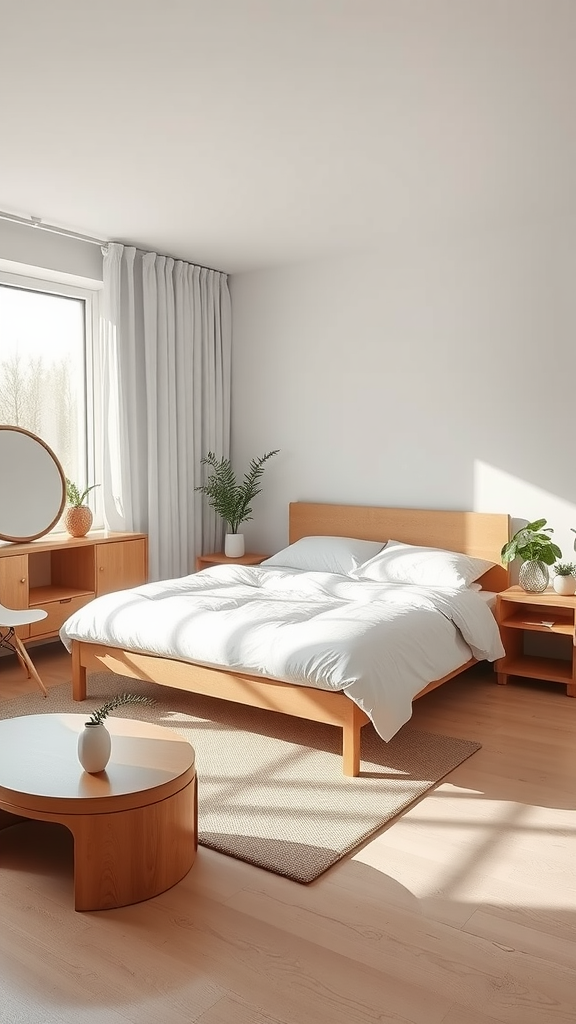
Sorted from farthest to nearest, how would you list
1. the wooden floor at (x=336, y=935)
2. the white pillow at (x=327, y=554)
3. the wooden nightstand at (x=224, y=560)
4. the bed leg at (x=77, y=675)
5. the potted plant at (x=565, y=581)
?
the wooden nightstand at (x=224, y=560) → the white pillow at (x=327, y=554) → the potted plant at (x=565, y=581) → the bed leg at (x=77, y=675) → the wooden floor at (x=336, y=935)

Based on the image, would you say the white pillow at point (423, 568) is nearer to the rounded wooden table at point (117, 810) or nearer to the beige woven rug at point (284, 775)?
the beige woven rug at point (284, 775)

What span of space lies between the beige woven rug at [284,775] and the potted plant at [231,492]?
1749 millimetres

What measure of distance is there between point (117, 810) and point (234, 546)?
11.6 feet

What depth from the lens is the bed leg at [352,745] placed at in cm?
305

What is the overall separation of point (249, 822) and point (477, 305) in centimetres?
336

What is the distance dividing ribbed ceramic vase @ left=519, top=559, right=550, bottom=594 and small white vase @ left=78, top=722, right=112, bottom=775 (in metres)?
2.71

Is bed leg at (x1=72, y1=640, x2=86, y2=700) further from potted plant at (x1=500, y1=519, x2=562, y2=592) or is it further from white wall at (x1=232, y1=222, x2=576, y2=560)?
potted plant at (x1=500, y1=519, x2=562, y2=592)

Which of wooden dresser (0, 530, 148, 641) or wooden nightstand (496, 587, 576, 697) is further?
wooden dresser (0, 530, 148, 641)

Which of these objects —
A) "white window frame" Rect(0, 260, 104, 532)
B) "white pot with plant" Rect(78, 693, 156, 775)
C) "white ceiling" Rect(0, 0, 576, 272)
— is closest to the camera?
"white pot with plant" Rect(78, 693, 156, 775)

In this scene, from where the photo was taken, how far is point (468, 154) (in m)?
3.52

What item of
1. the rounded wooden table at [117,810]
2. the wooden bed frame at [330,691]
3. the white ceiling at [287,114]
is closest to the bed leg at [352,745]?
the wooden bed frame at [330,691]

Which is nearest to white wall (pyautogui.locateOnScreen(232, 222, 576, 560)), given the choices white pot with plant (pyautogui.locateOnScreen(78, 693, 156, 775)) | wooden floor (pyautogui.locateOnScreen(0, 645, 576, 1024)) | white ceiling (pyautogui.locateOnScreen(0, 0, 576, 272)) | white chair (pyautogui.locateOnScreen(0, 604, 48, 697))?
white ceiling (pyautogui.locateOnScreen(0, 0, 576, 272))

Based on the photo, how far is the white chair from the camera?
13.3 ft

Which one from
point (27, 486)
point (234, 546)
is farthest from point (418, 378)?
point (27, 486)
